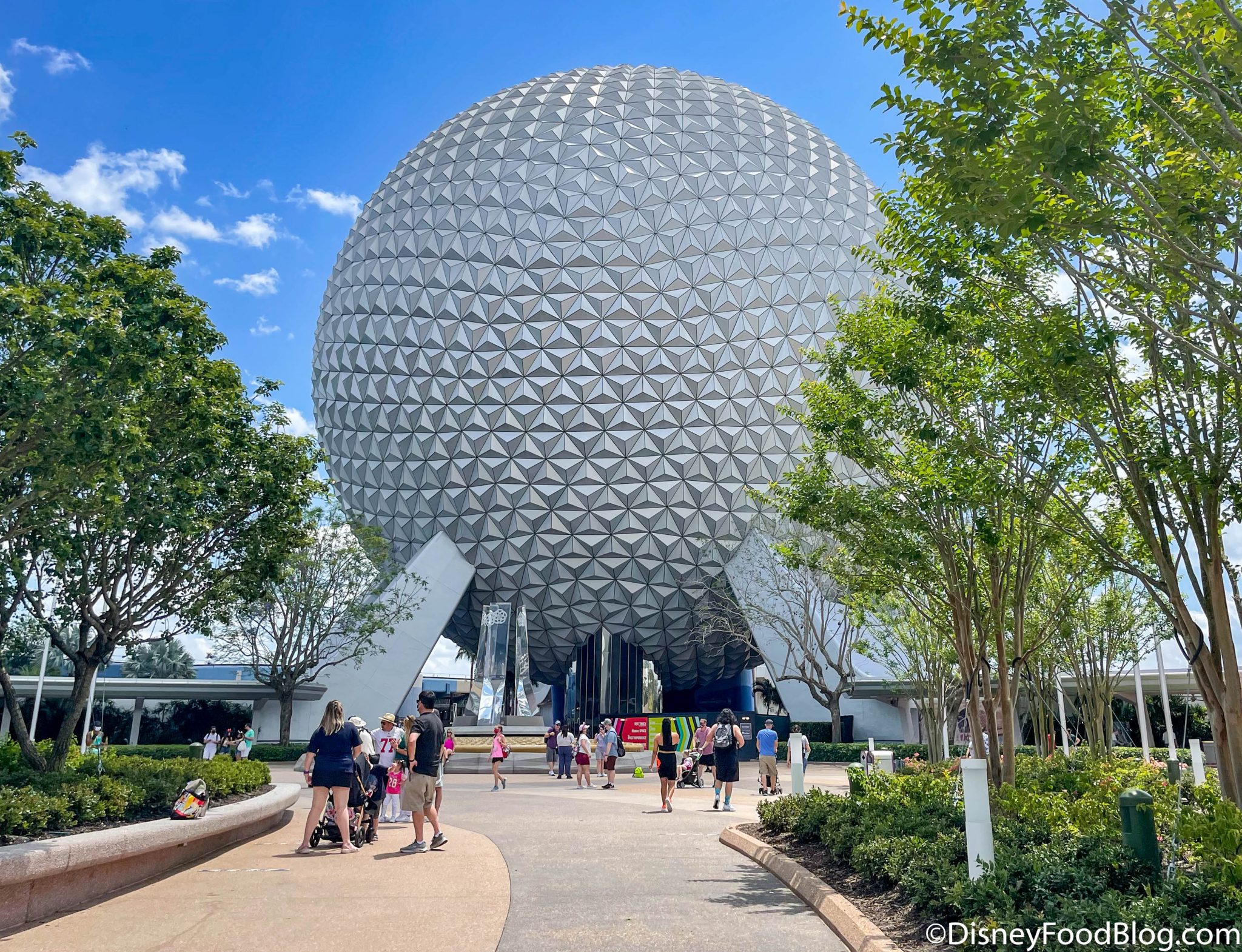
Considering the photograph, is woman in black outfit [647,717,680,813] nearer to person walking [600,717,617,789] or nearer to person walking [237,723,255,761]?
person walking [600,717,617,789]

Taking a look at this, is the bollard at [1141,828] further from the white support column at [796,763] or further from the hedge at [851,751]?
the hedge at [851,751]

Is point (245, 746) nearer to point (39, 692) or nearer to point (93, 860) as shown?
point (39, 692)

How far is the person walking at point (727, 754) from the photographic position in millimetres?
16141

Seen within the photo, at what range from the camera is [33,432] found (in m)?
8.84

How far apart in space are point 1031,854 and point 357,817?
7.50 meters

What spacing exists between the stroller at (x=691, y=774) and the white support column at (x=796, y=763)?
6551 mm

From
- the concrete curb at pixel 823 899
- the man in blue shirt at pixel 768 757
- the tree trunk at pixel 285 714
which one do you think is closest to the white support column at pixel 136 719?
the tree trunk at pixel 285 714

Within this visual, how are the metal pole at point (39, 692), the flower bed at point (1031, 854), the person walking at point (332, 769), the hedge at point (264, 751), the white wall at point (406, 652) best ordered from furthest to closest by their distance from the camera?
the white wall at point (406, 652), the hedge at point (264, 751), the metal pole at point (39, 692), the person walking at point (332, 769), the flower bed at point (1031, 854)

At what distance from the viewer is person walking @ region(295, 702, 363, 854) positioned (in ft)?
33.1

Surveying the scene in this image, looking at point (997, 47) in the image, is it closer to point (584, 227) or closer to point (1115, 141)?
point (1115, 141)

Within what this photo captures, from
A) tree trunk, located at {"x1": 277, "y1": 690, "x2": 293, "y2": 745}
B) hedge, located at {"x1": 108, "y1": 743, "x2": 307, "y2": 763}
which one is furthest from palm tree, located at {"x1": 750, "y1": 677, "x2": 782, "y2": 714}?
hedge, located at {"x1": 108, "y1": 743, "x2": 307, "y2": 763}

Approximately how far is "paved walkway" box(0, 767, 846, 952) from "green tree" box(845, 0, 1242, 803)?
17.1 feet

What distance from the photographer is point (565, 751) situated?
25141 mm

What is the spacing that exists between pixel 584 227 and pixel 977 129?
100 feet
